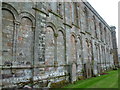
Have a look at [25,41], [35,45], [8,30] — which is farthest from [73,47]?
[8,30]

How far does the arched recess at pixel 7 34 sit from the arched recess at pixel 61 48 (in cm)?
455

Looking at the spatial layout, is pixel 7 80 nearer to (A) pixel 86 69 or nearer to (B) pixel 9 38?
(B) pixel 9 38

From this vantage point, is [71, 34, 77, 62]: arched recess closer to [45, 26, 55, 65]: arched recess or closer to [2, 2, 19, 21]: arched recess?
[45, 26, 55, 65]: arched recess

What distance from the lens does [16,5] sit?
23.2ft

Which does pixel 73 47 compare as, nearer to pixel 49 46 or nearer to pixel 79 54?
pixel 79 54

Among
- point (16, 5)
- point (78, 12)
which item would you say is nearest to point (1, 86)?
point (16, 5)

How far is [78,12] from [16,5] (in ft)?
32.3

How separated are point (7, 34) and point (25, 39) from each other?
1.23 meters

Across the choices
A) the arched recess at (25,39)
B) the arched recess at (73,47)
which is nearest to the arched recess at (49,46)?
the arched recess at (25,39)

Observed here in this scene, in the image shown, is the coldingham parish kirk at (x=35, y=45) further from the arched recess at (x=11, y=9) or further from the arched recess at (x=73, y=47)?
the arched recess at (x=73, y=47)

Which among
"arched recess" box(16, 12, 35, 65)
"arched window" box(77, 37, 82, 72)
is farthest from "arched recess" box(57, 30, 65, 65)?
"arched window" box(77, 37, 82, 72)

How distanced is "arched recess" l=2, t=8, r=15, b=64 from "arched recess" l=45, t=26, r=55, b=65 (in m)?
2.97

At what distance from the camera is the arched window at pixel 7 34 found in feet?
21.0

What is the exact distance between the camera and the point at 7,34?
262 inches
